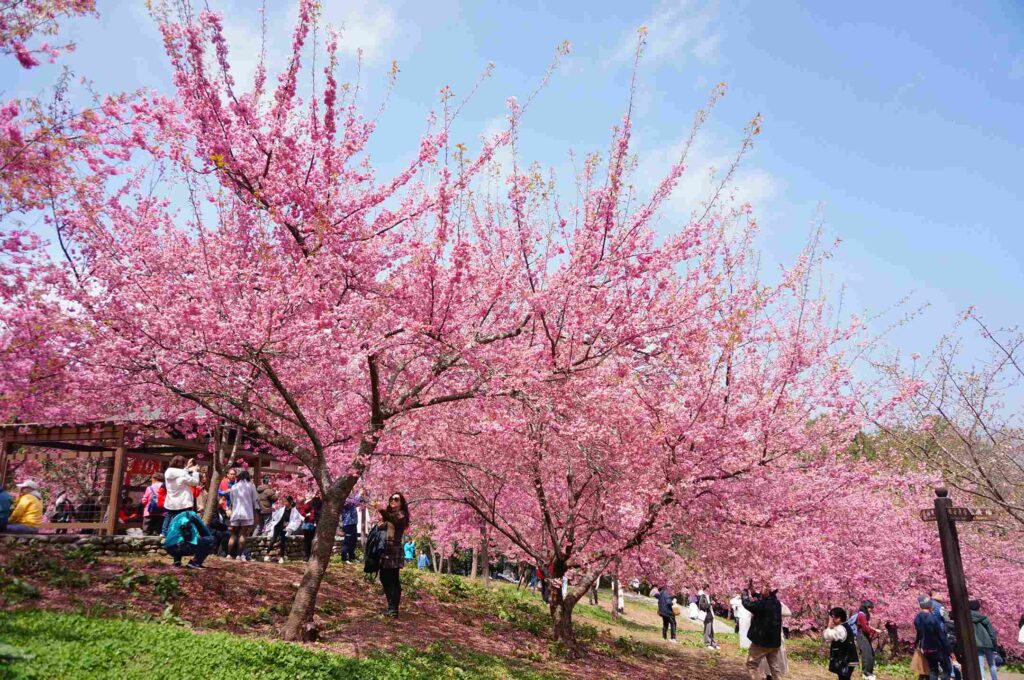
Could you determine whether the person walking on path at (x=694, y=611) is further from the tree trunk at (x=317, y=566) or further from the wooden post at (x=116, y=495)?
the tree trunk at (x=317, y=566)

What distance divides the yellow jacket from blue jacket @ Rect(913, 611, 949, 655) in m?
16.0

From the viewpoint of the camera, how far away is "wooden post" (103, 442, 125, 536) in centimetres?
1298

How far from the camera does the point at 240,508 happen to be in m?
12.6

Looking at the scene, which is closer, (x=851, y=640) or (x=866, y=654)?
(x=851, y=640)

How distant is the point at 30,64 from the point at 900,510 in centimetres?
2636

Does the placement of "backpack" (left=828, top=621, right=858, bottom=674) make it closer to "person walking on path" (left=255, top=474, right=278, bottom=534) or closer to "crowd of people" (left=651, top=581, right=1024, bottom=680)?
"crowd of people" (left=651, top=581, right=1024, bottom=680)

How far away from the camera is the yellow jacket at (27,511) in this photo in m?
11.4

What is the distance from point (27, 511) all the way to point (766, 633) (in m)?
13.0

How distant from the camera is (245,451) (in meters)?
17.1

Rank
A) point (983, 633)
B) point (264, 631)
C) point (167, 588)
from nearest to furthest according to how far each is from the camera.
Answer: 1. point (264, 631)
2. point (167, 588)
3. point (983, 633)

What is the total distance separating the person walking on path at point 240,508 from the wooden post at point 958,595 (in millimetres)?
11533

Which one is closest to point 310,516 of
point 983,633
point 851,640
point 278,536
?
point 278,536

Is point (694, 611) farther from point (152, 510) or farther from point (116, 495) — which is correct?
point (116, 495)

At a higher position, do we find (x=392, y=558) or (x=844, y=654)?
(x=392, y=558)
